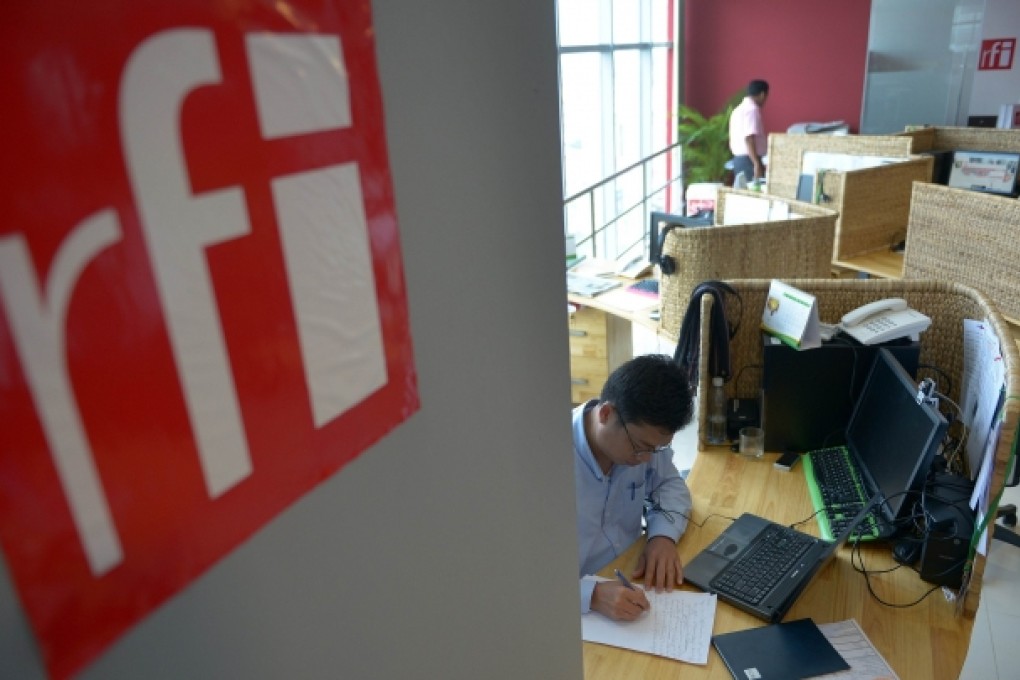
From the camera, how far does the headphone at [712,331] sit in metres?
2.10

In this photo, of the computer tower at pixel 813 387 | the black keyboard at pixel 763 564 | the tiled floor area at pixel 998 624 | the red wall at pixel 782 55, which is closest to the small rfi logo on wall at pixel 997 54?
the red wall at pixel 782 55

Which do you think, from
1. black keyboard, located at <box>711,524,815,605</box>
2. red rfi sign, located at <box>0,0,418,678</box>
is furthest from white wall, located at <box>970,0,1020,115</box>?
red rfi sign, located at <box>0,0,418,678</box>

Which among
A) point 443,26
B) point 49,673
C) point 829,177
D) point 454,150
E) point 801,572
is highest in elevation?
point 443,26

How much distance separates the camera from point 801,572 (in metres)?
1.60

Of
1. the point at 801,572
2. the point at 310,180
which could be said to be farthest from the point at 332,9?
the point at 801,572

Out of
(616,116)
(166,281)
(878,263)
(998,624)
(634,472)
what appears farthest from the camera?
(616,116)

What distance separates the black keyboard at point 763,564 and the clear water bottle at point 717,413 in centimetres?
46

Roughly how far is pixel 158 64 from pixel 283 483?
0.93 ft

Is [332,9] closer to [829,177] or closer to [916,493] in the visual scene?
[916,493]

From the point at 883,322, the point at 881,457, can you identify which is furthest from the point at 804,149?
the point at 881,457

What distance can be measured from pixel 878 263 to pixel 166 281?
3.82 meters

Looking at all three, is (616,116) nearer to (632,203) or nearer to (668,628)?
(632,203)

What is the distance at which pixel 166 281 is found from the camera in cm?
42

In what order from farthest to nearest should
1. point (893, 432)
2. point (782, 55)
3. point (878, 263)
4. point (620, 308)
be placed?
point (782, 55)
point (878, 263)
point (620, 308)
point (893, 432)
